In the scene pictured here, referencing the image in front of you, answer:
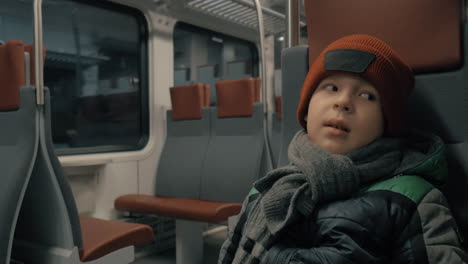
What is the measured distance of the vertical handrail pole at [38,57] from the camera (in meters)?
1.98

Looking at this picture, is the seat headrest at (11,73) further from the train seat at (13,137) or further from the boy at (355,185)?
the boy at (355,185)

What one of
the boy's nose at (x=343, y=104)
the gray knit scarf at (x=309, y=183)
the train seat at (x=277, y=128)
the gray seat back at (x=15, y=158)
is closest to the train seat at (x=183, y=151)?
the train seat at (x=277, y=128)

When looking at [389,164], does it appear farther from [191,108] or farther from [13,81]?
[191,108]

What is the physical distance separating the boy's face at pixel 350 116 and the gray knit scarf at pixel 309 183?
3 centimetres

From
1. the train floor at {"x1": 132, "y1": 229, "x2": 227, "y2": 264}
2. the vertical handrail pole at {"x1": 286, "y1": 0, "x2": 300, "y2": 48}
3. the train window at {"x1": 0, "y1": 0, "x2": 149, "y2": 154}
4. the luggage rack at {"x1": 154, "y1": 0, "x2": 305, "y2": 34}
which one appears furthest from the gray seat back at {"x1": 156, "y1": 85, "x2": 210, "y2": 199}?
the vertical handrail pole at {"x1": 286, "y1": 0, "x2": 300, "y2": 48}

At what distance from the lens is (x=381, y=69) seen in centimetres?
106

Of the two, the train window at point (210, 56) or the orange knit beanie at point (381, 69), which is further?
the train window at point (210, 56)

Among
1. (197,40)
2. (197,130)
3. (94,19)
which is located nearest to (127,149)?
(197,130)

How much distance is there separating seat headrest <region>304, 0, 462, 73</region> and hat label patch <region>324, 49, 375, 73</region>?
0.20 meters

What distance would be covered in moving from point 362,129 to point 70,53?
2.98m

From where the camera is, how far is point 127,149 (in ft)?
12.4

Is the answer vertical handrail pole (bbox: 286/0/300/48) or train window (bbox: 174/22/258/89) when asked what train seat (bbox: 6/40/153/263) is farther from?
train window (bbox: 174/22/258/89)

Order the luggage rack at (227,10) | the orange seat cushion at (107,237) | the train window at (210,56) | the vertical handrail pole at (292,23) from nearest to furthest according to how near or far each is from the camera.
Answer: the vertical handrail pole at (292,23) < the orange seat cushion at (107,237) < the luggage rack at (227,10) < the train window at (210,56)

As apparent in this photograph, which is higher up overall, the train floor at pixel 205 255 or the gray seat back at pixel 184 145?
the gray seat back at pixel 184 145
